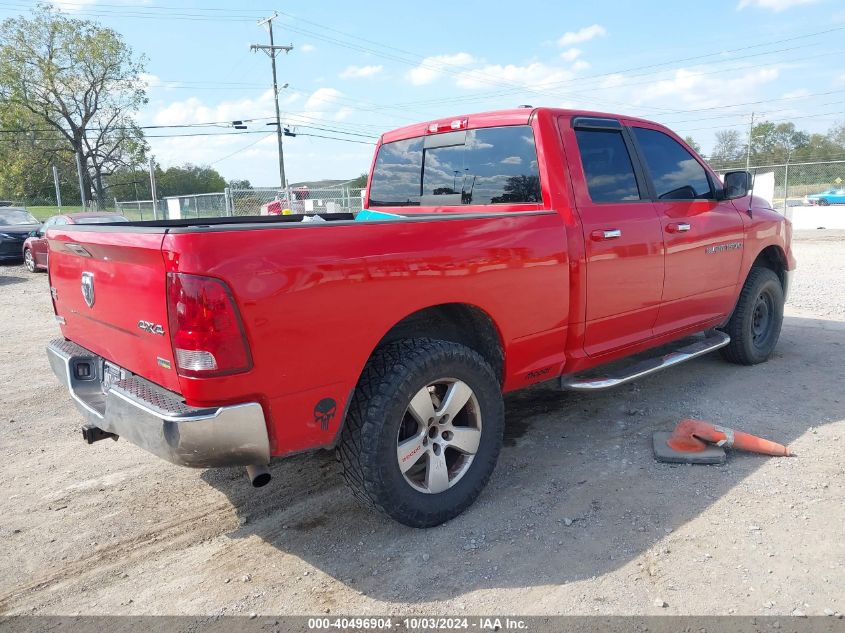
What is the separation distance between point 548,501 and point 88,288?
2.53 metres

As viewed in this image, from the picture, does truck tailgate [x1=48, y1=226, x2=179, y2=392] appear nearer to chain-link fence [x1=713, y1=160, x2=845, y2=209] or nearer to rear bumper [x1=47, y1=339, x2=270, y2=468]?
rear bumper [x1=47, y1=339, x2=270, y2=468]

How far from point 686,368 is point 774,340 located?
90cm

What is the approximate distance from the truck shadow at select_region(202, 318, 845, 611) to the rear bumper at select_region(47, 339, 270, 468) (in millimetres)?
757

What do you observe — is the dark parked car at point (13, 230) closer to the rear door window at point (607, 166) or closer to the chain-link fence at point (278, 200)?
the chain-link fence at point (278, 200)

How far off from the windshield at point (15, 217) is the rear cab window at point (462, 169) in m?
17.0

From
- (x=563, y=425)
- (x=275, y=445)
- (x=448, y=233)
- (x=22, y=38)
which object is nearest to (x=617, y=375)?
(x=563, y=425)

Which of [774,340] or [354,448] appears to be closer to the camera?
[354,448]

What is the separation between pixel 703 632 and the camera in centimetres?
234

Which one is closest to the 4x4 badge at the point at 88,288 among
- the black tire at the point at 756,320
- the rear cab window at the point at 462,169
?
the rear cab window at the point at 462,169

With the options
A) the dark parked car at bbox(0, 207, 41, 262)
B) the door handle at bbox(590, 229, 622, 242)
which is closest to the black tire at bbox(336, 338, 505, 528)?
the door handle at bbox(590, 229, 622, 242)

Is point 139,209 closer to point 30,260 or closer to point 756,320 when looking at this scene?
point 30,260

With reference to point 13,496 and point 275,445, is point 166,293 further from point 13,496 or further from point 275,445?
point 13,496

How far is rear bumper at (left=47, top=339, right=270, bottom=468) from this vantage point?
94.2 inches

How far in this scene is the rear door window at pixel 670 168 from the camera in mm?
4359
